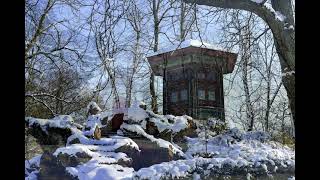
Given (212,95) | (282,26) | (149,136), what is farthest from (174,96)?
(282,26)

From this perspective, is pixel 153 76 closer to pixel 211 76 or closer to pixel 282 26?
pixel 211 76

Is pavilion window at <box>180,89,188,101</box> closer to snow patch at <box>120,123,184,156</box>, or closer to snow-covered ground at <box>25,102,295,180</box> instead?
snow-covered ground at <box>25,102,295,180</box>

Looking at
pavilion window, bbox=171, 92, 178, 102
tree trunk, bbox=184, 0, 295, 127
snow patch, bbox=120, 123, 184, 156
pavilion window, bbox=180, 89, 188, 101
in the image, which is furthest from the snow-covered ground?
tree trunk, bbox=184, 0, 295, 127

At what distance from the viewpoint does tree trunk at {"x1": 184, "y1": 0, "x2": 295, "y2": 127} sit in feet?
12.1

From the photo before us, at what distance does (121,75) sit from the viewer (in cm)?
913

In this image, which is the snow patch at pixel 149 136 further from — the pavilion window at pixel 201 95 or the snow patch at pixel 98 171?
the pavilion window at pixel 201 95

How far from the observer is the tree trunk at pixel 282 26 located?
3.70 metres

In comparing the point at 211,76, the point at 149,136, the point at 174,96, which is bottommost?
the point at 149,136

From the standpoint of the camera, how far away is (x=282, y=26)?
3775 millimetres

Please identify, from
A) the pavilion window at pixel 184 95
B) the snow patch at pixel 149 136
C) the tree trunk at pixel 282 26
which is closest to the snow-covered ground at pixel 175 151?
the snow patch at pixel 149 136

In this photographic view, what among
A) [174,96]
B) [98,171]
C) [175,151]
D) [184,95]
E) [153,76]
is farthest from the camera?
[153,76]
